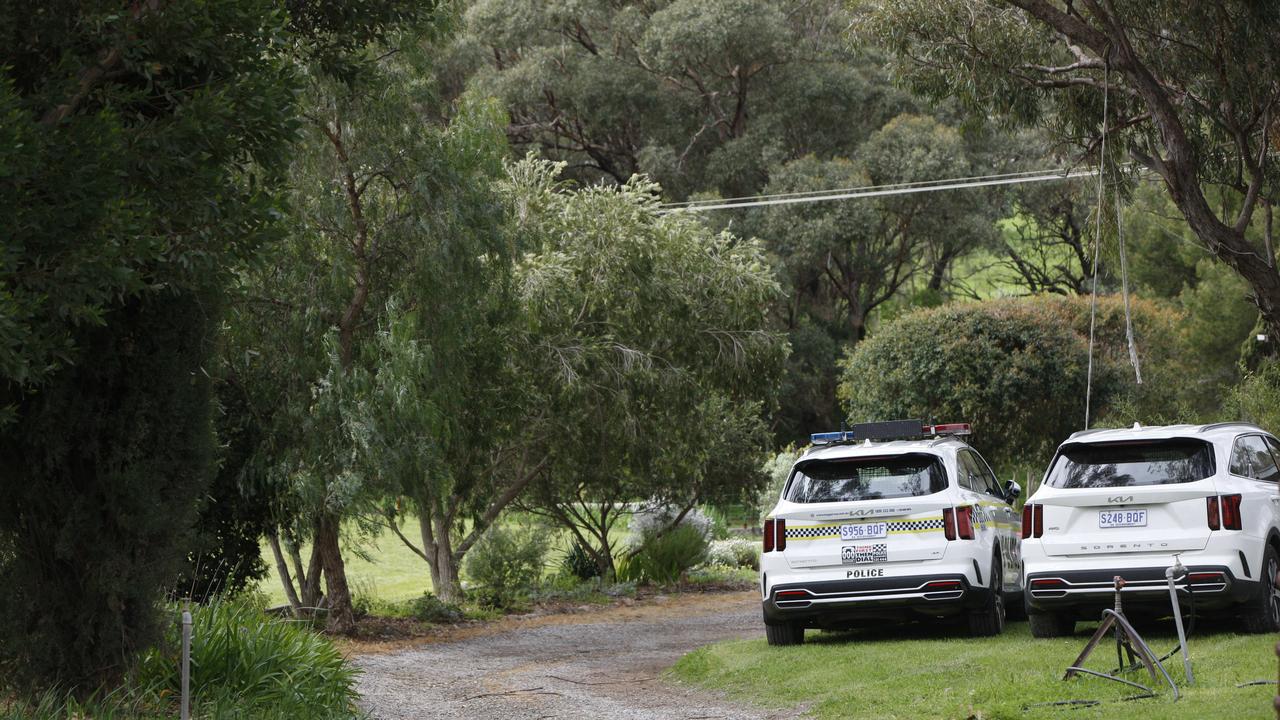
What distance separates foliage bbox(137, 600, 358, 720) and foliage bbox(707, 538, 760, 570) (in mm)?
14962

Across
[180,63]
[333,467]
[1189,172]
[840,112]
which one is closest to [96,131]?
[180,63]

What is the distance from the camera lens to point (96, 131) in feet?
22.6

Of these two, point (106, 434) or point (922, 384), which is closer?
point (106, 434)

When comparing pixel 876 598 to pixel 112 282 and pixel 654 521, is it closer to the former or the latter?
pixel 112 282

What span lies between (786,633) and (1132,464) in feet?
11.0

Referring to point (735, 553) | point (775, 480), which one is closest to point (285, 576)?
point (735, 553)

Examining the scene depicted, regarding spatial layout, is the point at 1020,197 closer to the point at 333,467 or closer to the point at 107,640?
the point at 333,467

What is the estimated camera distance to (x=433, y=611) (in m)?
17.1

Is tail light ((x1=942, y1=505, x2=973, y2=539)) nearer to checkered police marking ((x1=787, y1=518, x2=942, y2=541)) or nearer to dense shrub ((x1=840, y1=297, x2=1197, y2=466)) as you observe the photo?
checkered police marking ((x1=787, y1=518, x2=942, y2=541))

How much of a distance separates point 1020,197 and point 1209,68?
73.0 feet

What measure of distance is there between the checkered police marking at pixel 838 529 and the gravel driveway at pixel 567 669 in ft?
5.57

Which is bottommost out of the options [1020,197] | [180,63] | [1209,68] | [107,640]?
[107,640]

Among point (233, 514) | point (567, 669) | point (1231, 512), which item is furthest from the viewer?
point (233, 514)

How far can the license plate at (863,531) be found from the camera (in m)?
11.8
